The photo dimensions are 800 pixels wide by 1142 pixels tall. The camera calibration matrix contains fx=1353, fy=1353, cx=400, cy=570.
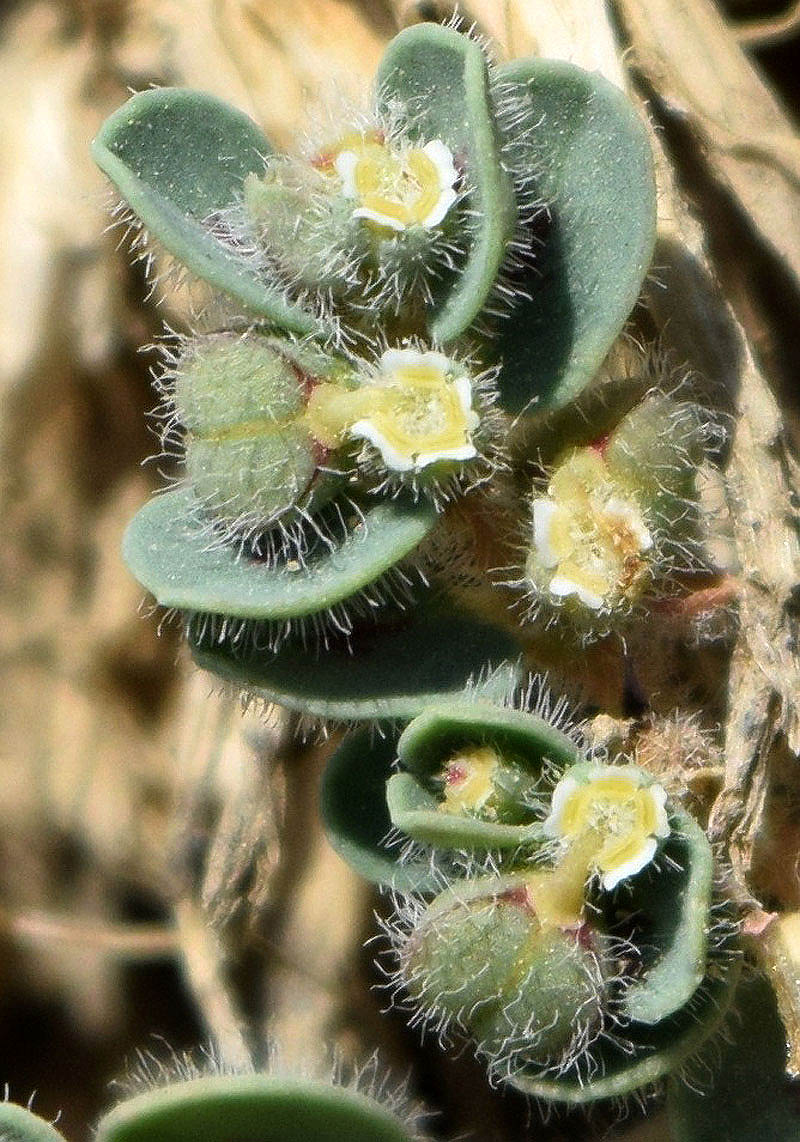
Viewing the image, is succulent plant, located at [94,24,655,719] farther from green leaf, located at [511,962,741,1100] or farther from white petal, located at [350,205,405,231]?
green leaf, located at [511,962,741,1100]

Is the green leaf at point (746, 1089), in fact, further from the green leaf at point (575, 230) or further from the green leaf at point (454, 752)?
the green leaf at point (575, 230)

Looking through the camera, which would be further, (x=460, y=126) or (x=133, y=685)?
(x=133, y=685)

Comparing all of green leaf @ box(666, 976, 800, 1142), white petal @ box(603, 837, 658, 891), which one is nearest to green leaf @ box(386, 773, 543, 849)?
white petal @ box(603, 837, 658, 891)

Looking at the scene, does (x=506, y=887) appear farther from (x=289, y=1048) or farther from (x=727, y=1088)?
(x=289, y=1048)

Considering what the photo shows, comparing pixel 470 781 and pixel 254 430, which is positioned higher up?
pixel 254 430

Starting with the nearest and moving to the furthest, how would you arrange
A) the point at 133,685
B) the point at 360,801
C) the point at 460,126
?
the point at 460,126 → the point at 360,801 → the point at 133,685

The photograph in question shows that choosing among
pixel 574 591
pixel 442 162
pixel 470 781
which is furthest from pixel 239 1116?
pixel 442 162

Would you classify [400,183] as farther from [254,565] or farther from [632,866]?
[632,866]
